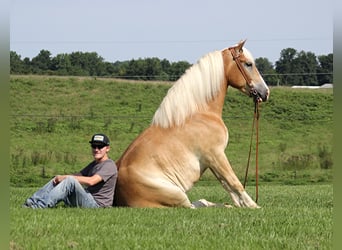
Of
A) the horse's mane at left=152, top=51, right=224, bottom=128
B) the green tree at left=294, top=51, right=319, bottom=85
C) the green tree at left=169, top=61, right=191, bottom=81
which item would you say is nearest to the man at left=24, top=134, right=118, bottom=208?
the horse's mane at left=152, top=51, right=224, bottom=128

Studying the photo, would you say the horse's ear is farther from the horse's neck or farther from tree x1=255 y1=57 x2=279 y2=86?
tree x1=255 y1=57 x2=279 y2=86

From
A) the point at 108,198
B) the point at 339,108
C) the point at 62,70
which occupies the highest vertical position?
the point at 62,70

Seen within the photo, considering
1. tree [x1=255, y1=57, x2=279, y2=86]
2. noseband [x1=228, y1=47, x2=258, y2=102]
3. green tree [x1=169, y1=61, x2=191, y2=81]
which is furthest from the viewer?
green tree [x1=169, y1=61, x2=191, y2=81]

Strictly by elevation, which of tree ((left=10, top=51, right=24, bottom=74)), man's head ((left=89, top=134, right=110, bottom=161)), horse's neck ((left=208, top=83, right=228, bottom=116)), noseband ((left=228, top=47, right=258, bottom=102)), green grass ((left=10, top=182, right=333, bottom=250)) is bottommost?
green grass ((left=10, top=182, right=333, bottom=250))

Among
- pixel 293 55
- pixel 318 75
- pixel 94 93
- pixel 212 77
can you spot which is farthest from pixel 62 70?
pixel 212 77

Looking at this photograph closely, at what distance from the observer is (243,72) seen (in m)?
9.85

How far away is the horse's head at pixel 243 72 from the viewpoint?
9742 millimetres

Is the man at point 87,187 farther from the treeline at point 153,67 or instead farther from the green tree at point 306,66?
the green tree at point 306,66

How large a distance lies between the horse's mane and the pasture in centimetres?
154

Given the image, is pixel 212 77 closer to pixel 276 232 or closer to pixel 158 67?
pixel 276 232

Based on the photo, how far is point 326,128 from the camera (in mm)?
41844

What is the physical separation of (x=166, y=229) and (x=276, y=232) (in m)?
1.12

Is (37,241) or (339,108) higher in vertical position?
(339,108)

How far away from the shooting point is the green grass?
5.78 m
